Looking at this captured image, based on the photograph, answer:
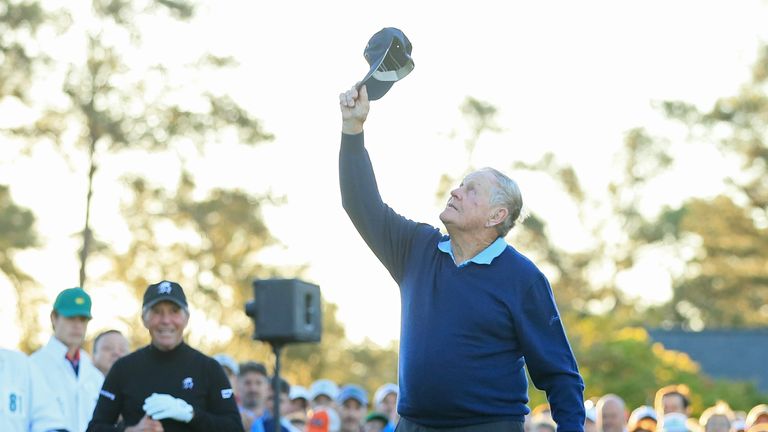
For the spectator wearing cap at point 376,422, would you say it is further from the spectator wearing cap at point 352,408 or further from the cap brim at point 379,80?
the cap brim at point 379,80

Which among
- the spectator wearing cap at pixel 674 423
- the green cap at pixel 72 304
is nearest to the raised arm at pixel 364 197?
the green cap at pixel 72 304

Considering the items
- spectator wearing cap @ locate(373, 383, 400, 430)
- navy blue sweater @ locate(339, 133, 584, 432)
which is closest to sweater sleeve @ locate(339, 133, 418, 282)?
navy blue sweater @ locate(339, 133, 584, 432)

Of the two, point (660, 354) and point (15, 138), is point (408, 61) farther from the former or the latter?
point (660, 354)

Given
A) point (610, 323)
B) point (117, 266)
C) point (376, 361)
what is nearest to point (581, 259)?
point (376, 361)

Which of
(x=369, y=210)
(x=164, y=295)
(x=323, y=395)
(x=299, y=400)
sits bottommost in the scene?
(x=164, y=295)

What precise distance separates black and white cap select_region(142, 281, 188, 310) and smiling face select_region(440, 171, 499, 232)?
2025 mm

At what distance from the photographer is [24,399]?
9.10 metres

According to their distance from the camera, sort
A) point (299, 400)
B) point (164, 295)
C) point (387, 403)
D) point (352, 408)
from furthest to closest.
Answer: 1. point (352, 408)
2. point (299, 400)
3. point (387, 403)
4. point (164, 295)

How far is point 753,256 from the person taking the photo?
5522 centimetres

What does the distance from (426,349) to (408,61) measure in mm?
1199

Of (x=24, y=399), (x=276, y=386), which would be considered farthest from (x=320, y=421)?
(x=24, y=399)

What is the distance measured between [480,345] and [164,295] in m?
2.23

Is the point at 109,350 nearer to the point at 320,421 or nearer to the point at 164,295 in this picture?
the point at 320,421

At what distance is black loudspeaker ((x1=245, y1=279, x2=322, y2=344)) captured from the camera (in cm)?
941
